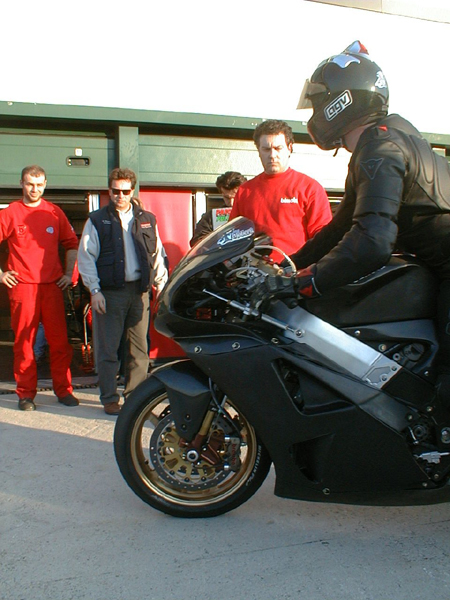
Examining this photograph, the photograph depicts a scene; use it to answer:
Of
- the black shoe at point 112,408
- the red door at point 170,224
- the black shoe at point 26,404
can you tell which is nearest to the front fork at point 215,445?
the black shoe at point 112,408

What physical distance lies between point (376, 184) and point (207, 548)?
5.61 ft

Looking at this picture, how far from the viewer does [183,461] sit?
301cm

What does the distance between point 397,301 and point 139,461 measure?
139 cm

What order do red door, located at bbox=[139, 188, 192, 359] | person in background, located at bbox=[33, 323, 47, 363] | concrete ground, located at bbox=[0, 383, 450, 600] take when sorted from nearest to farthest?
concrete ground, located at bbox=[0, 383, 450, 600]
red door, located at bbox=[139, 188, 192, 359]
person in background, located at bbox=[33, 323, 47, 363]

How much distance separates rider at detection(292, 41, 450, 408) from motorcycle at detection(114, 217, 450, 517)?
0.10 meters

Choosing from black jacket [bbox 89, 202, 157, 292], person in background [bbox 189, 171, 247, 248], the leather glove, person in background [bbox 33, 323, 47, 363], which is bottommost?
person in background [bbox 33, 323, 47, 363]

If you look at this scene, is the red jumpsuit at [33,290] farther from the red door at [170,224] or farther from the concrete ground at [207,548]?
the concrete ground at [207,548]

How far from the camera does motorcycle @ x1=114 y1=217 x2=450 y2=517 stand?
106 inches

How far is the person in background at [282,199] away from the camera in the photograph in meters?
4.26

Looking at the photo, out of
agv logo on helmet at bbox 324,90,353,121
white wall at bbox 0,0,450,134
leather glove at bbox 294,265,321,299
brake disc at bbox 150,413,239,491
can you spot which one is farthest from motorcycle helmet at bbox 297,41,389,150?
white wall at bbox 0,0,450,134

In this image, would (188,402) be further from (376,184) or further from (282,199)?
(282,199)

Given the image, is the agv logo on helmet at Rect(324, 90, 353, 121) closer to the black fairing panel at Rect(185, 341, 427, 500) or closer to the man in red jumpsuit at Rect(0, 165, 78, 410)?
the black fairing panel at Rect(185, 341, 427, 500)

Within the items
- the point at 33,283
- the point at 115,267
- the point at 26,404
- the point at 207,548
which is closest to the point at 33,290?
the point at 33,283

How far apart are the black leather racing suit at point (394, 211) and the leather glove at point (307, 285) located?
0.02 metres
